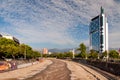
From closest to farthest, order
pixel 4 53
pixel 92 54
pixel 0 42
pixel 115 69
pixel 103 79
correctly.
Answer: pixel 103 79
pixel 115 69
pixel 4 53
pixel 0 42
pixel 92 54

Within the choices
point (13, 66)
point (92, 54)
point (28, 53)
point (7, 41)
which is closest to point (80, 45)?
point (92, 54)

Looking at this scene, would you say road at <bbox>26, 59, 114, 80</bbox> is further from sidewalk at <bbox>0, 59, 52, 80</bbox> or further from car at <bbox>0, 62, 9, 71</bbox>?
car at <bbox>0, 62, 9, 71</bbox>

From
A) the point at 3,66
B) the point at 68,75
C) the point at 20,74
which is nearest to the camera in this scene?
the point at 68,75

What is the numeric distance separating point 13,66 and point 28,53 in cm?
11318

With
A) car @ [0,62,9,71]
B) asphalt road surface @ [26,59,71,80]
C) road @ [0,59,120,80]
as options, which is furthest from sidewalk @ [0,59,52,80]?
car @ [0,62,9,71]

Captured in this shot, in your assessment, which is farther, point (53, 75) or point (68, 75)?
point (68, 75)

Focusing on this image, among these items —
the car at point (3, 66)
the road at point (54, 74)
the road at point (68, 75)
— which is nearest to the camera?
the road at point (54, 74)

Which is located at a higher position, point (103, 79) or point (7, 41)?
point (7, 41)

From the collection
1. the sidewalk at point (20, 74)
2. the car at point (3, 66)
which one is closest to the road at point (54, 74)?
the sidewalk at point (20, 74)

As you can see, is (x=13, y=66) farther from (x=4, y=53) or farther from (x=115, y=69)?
(x=4, y=53)

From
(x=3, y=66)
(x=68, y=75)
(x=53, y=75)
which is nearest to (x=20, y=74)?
(x=53, y=75)

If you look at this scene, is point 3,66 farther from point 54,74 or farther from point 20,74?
point 54,74

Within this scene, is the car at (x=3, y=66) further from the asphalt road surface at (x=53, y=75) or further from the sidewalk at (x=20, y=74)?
the asphalt road surface at (x=53, y=75)

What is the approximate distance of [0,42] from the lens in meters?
140
